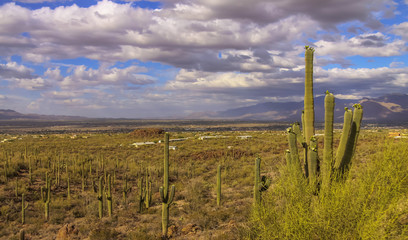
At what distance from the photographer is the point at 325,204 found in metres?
6.11

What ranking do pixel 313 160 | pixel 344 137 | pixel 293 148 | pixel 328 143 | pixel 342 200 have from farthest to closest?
pixel 293 148
pixel 344 137
pixel 328 143
pixel 313 160
pixel 342 200

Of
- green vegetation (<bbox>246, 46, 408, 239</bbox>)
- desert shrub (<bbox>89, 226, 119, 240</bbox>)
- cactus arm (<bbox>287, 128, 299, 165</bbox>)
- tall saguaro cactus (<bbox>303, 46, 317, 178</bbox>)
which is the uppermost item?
tall saguaro cactus (<bbox>303, 46, 317, 178</bbox>)

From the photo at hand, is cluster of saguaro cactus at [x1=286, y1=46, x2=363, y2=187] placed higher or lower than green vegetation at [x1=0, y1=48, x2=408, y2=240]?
higher

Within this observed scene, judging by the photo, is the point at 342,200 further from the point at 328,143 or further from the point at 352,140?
the point at 352,140

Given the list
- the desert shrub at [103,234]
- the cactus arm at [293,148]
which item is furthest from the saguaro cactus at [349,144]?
the desert shrub at [103,234]

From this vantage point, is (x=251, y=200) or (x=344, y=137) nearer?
(x=344, y=137)

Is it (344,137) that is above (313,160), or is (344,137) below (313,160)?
above

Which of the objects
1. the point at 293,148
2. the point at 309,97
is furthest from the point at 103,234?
the point at 309,97

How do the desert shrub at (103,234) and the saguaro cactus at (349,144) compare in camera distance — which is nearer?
the saguaro cactus at (349,144)

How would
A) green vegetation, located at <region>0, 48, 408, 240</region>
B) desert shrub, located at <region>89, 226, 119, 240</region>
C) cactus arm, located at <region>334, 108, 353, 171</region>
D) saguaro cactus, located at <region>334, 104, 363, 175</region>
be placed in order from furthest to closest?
desert shrub, located at <region>89, 226, 119, 240</region>
saguaro cactus, located at <region>334, 104, 363, 175</region>
cactus arm, located at <region>334, 108, 353, 171</region>
green vegetation, located at <region>0, 48, 408, 240</region>

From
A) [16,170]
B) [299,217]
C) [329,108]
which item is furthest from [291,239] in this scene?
[16,170]

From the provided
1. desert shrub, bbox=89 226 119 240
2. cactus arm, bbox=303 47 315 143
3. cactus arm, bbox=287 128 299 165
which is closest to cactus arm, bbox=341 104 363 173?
cactus arm, bbox=303 47 315 143

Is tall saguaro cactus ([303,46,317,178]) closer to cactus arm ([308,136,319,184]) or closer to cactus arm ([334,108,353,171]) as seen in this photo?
cactus arm ([308,136,319,184])

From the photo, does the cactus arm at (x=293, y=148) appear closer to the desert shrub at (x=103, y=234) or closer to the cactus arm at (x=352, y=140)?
the cactus arm at (x=352, y=140)
